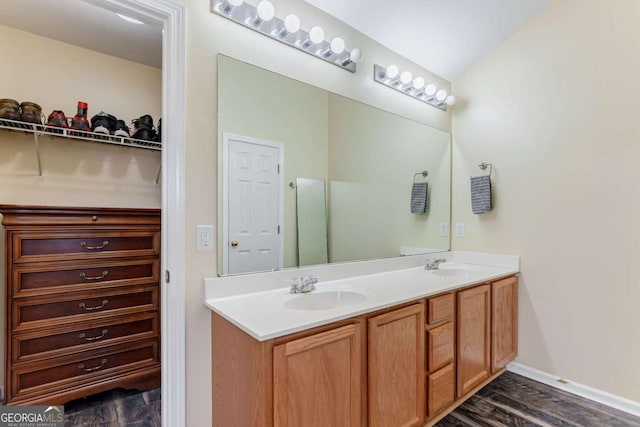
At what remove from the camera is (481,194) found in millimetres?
2414

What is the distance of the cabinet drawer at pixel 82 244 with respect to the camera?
1663 millimetres

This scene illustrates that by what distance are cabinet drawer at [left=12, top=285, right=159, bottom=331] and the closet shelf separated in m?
0.97

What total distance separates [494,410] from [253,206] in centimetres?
186

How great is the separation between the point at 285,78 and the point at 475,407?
2.24 meters

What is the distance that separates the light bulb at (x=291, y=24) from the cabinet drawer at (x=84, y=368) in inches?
82.7

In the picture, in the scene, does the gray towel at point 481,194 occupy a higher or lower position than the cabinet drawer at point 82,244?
higher

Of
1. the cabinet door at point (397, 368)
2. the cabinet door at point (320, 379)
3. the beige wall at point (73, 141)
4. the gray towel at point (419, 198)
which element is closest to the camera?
the cabinet door at point (320, 379)

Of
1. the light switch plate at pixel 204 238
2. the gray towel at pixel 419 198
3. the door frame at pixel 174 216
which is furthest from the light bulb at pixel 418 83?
the light switch plate at pixel 204 238

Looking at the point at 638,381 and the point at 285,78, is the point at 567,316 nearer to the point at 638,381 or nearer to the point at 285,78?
the point at 638,381

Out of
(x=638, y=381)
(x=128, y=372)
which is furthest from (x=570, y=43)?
(x=128, y=372)

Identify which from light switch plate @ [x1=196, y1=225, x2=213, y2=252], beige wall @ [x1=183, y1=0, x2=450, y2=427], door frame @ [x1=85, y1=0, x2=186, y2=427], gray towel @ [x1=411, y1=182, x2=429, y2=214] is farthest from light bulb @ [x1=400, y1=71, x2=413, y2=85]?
light switch plate @ [x1=196, y1=225, x2=213, y2=252]

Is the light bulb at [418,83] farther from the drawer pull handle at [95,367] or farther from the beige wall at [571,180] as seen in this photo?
the drawer pull handle at [95,367]

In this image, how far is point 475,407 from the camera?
1867 millimetres

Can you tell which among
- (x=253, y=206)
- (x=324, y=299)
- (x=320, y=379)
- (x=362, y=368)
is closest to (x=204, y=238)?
(x=253, y=206)
